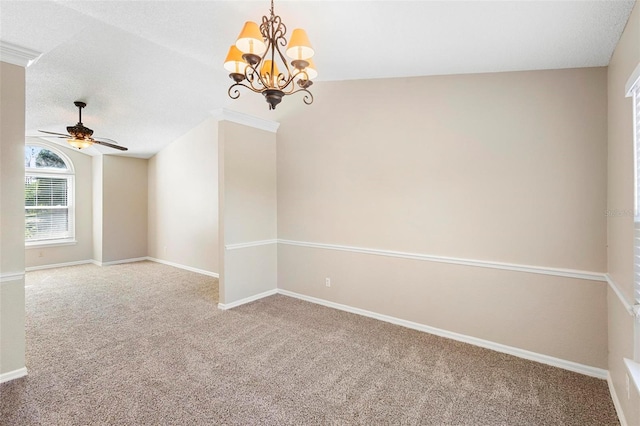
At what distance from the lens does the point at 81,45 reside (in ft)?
10.2

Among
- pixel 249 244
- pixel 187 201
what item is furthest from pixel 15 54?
pixel 187 201

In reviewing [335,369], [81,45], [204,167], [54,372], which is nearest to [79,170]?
[204,167]

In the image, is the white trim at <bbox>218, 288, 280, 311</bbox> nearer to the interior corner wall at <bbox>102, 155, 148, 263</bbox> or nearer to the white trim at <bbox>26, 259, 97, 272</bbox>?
the interior corner wall at <bbox>102, 155, 148, 263</bbox>

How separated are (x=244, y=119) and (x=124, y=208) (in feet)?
15.9

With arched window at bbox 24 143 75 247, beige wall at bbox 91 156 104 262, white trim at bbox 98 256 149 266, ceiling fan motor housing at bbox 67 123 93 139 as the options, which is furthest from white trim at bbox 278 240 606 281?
arched window at bbox 24 143 75 247

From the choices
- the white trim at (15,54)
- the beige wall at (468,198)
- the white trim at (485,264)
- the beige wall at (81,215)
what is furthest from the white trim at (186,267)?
the white trim at (15,54)

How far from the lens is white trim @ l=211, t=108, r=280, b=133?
150 inches

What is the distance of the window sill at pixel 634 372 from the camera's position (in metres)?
1.47

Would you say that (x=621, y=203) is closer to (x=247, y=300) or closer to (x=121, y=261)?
(x=247, y=300)

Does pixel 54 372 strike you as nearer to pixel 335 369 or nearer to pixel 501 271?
pixel 335 369

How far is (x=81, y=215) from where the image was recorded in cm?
693

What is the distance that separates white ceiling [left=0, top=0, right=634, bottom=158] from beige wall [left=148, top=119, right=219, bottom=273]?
1634 mm

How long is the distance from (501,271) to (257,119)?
354 centimetres

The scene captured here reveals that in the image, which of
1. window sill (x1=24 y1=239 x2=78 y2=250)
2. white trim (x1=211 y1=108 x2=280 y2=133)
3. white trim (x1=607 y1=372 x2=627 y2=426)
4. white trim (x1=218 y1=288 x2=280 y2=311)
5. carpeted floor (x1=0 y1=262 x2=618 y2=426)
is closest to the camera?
white trim (x1=607 y1=372 x2=627 y2=426)
